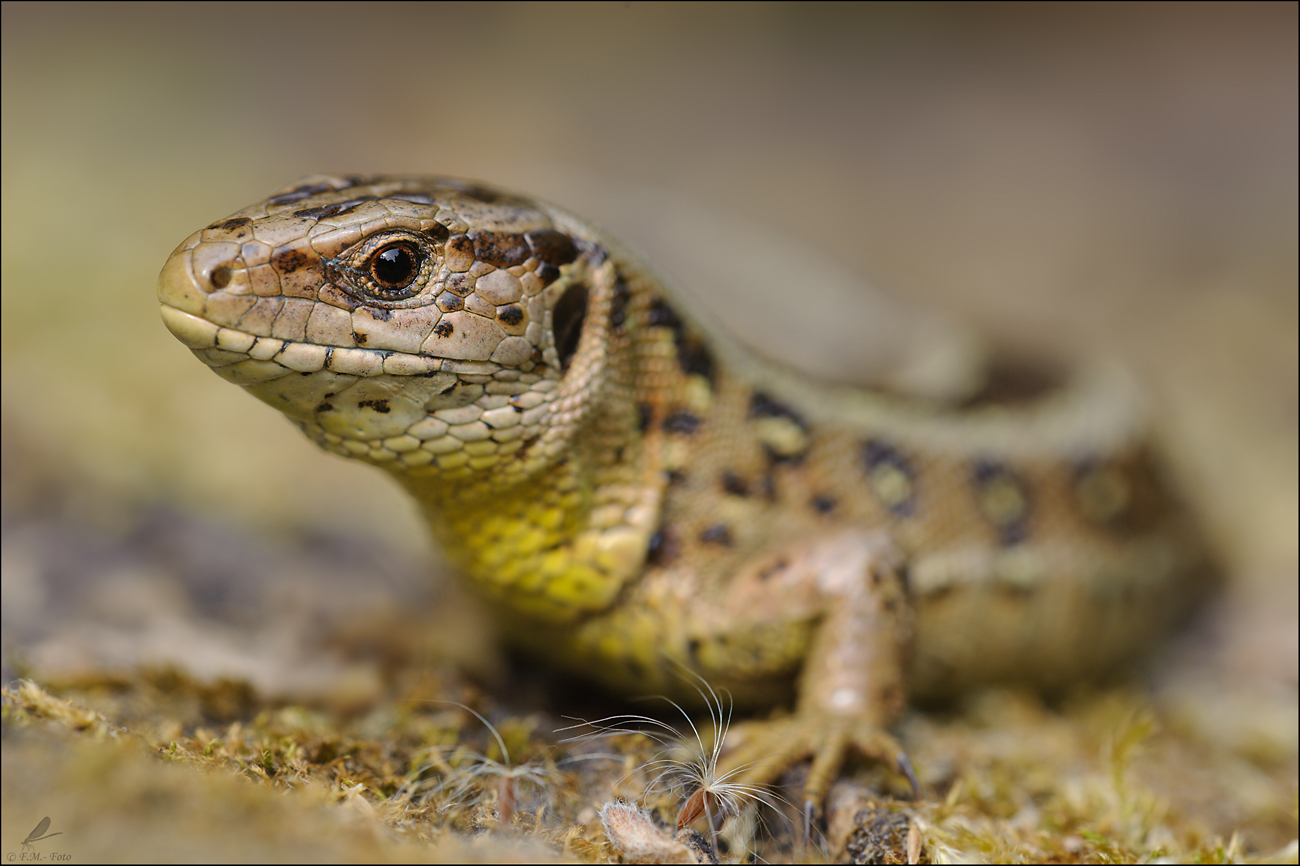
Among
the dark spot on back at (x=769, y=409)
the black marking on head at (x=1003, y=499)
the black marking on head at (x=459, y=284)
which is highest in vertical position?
the black marking on head at (x=459, y=284)

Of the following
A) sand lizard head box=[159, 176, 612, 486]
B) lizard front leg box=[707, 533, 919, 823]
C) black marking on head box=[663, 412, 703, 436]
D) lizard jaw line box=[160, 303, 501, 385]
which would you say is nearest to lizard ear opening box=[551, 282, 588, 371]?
sand lizard head box=[159, 176, 612, 486]

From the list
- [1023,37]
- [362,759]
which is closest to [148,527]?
[362,759]

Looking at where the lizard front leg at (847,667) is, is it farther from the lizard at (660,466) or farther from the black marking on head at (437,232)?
the black marking on head at (437,232)

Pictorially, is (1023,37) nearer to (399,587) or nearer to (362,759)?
(399,587)

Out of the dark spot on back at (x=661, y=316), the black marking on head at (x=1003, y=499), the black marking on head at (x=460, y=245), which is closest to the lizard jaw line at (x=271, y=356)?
the black marking on head at (x=460, y=245)
